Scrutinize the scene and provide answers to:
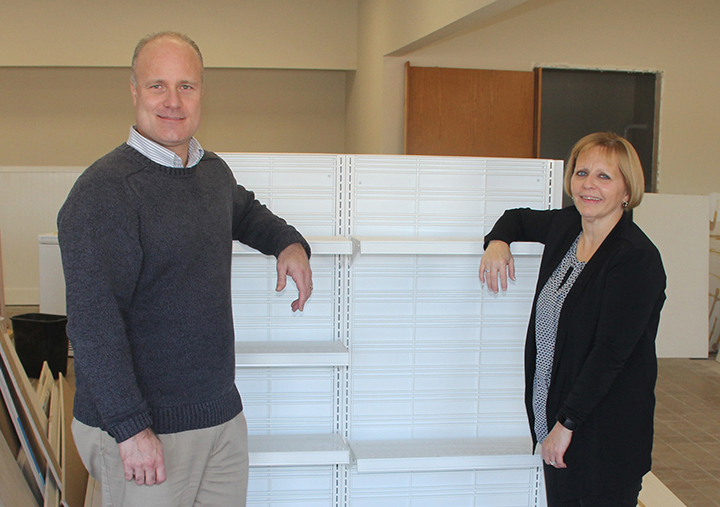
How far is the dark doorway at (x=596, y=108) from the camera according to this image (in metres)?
5.71

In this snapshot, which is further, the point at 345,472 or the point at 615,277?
the point at 345,472

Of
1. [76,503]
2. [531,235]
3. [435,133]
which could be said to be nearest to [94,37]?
[435,133]

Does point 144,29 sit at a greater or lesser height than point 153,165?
greater

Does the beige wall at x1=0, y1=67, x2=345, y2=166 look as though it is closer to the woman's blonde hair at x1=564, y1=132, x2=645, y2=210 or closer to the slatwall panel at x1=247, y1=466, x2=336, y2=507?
the slatwall panel at x1=247, y1=466, x2=336, y2=507

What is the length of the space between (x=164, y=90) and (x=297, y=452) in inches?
49.0

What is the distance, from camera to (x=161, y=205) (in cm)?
130

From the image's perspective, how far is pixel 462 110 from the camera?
5.51 metres

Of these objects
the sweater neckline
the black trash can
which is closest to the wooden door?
the black trash can

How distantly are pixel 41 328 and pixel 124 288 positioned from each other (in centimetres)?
319

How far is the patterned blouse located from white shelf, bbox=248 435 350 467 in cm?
66

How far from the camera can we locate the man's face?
1351 mm

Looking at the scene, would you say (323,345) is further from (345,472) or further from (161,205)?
(161,205)

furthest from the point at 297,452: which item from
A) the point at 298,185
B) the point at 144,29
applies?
the point at 144,29

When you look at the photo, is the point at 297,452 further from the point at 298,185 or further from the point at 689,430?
the point at 689,430
